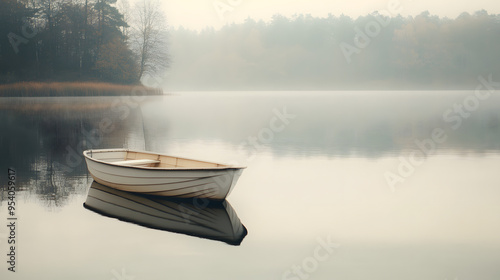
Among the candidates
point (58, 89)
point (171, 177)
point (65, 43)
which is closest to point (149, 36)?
point (65, 43)

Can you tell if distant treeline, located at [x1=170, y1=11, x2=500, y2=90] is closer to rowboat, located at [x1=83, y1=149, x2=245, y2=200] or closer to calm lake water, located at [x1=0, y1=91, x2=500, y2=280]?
calm lake water, located at [x1=0, y1=91, x2=500, y2=280]

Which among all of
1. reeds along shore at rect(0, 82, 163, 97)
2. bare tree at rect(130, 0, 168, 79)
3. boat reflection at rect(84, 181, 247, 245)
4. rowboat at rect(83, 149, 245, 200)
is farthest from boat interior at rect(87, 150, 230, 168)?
bare tree at rect(130, 0, 168, 79)

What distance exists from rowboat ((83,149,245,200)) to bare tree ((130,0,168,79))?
5673cm

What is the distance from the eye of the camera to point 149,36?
2726 inches

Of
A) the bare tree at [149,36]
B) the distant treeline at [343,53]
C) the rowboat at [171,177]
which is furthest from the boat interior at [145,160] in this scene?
the distant treeline at [343,53]

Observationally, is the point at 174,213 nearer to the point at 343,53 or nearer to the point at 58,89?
the point at 58,89

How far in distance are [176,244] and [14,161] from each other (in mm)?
10365

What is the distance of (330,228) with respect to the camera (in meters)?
9.53

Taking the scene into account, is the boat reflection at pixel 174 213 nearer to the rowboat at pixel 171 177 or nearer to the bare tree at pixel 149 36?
the rowboat at pixel 171 177

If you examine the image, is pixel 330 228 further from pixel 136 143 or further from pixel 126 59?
pixel 126 59

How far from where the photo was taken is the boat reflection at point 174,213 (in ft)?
30.5

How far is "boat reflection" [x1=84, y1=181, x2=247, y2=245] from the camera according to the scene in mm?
9281

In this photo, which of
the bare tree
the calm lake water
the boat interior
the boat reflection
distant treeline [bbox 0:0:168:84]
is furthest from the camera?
the bare tree

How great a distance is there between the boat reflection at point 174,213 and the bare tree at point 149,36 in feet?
190
